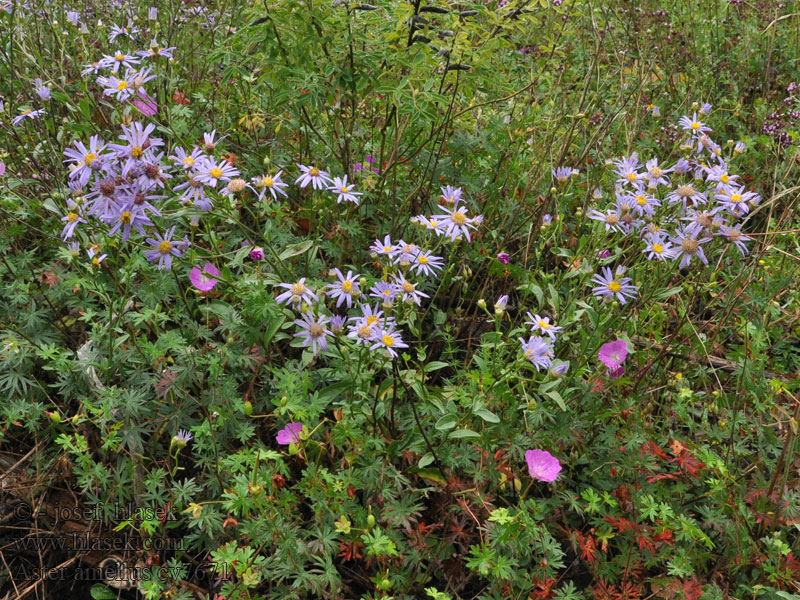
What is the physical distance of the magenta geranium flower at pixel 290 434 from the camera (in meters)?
1.62

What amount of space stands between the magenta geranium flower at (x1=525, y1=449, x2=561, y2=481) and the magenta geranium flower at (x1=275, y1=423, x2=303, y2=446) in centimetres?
62

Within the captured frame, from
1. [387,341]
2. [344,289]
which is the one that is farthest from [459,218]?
[387,341]

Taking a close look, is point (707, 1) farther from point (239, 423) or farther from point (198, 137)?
point (239, 423)

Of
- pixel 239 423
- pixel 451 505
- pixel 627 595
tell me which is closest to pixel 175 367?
pixel 239 423

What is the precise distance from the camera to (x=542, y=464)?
173 centimetres

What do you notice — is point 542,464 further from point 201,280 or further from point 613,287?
point 201,280

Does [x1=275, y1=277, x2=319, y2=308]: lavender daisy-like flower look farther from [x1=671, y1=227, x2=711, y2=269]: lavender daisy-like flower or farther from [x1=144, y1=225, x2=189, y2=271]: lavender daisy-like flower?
[x1=671, y1=227, x2=711, y2=269]: lavender daisy-like flower

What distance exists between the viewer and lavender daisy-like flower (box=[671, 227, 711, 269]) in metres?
1.89

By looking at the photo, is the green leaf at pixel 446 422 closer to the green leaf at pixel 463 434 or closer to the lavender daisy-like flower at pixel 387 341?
the green leaf at pixel 463 434

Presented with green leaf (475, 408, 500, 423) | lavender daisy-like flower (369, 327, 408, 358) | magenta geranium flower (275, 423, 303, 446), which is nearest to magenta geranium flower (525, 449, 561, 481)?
green leaf (475, 408, 500, 423)

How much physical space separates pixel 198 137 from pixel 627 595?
2.36 m

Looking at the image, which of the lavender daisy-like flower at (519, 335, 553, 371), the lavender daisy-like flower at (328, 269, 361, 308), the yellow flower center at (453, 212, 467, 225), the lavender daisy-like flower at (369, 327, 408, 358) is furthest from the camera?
the yellow flower center at (453, 212, 467, 225)

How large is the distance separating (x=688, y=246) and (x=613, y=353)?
391mm

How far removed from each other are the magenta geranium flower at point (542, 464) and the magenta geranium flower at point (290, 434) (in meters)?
0.62
